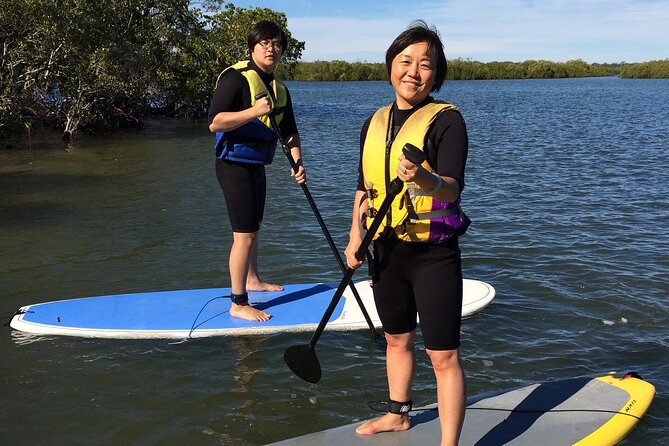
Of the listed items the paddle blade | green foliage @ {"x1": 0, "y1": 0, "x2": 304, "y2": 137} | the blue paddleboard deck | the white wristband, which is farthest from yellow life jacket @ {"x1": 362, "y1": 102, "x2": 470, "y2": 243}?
green foliage @ {"x1": 0, "y1": 0, "x2": 304, "y2": 137}

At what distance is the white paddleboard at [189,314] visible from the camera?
475cm

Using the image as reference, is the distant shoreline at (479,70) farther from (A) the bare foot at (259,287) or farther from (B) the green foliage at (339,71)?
(A) the bare foot at (259,287)

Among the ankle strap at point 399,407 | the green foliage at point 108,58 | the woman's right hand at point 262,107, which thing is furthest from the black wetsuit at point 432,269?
the green foliage at point 108,58

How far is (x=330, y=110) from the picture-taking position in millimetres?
33250

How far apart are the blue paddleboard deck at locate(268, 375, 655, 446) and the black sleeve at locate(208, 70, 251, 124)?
2.16 metres

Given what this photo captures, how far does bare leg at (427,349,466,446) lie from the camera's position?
270cm

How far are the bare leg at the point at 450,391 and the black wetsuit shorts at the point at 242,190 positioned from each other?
221 centimetres

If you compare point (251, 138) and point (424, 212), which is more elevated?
point (251, 138)

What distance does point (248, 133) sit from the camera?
175 inches

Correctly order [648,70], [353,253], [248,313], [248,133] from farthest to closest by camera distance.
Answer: [648,70] → [248,313] → [248,133] → [353,253]

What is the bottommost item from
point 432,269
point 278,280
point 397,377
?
point 278,280

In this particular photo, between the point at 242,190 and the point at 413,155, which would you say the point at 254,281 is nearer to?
the point at 242,190

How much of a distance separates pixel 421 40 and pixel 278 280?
4.17 metres

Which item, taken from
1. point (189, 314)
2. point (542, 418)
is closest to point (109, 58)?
point (189, 314)
